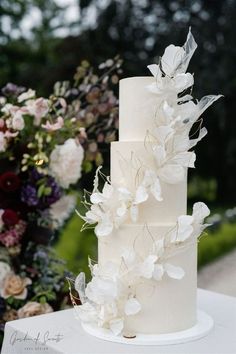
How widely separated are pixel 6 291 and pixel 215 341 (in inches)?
37.0

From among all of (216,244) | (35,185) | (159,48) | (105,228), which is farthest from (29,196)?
(159,48)

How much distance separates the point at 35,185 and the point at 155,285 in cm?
83

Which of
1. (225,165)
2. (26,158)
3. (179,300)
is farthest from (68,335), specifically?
(225,165)

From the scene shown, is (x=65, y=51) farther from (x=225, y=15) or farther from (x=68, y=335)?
Answer: (x=68, y=335)

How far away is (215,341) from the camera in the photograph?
1458mm

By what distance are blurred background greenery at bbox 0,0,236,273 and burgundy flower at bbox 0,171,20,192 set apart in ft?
22.6

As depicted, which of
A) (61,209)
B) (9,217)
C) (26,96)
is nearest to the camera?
(9,217)

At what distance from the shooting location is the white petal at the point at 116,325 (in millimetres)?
1467

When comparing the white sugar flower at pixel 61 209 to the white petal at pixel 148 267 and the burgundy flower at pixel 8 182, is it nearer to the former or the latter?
the burgundy flower at pixel 8 182

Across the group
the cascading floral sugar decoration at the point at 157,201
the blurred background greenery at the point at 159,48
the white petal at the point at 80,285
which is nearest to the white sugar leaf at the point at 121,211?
the cascading floral sugar decoration at the point at 157,201

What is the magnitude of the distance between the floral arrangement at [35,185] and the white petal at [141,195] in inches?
27.0

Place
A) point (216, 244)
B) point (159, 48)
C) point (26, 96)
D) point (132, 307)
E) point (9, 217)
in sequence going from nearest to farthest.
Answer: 1. point (132, 307)
2. point (9, 217)
3. point (26, 96)
4. point (216, 244)
5. point (159, 48)

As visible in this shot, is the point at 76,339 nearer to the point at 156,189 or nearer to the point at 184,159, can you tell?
the point at 156,189

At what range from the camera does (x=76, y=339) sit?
1490mm
